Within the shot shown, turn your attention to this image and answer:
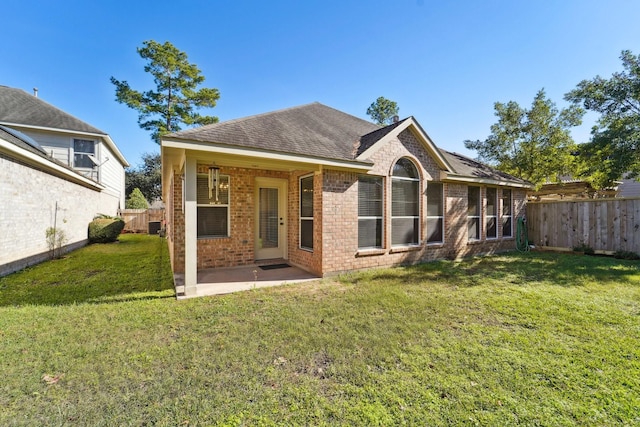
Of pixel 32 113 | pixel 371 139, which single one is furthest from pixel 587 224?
pixel 32 113

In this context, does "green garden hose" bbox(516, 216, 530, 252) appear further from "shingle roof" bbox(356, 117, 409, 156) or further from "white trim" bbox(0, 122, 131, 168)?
"white trim" bbox(0, 122, 131, 168)

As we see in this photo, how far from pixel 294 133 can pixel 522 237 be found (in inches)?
421

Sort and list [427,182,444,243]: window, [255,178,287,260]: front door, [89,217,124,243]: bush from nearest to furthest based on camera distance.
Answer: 1. [255,178,287,260]: front door
2. [427,182,444,243]: window
3. [89,217,124,243]: bush

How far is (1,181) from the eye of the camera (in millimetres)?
6660

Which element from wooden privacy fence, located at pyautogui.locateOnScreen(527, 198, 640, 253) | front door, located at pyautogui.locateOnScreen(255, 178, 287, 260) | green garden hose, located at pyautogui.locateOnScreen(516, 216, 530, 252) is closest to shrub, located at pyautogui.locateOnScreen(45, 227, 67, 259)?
front door, located at pyautogui.locateOnScreen(255, 178, 287, 260)

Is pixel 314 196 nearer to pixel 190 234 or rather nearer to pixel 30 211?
pixel 190 234

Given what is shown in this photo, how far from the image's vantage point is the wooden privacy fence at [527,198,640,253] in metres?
9.15

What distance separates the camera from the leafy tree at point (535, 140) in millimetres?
12086

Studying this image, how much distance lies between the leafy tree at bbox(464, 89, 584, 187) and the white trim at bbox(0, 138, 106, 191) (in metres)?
18.4

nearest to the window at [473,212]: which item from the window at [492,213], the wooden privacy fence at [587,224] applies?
the window at [492,213]

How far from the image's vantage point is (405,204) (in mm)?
7926

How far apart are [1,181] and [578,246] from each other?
1873 centimetres

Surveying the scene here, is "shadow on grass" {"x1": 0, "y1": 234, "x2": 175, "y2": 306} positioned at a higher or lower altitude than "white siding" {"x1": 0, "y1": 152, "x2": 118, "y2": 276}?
lower

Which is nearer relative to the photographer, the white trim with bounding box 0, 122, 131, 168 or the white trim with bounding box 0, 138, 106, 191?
the white trim with bounding box 0, 138, 106, 191
